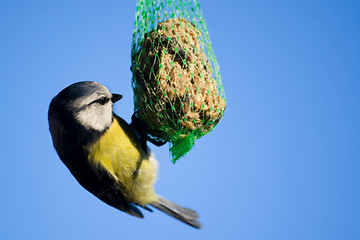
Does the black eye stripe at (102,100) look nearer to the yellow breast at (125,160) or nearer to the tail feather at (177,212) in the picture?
the yellow breast at (125,160)

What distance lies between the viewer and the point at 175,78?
2178 mm

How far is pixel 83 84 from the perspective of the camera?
2.33m

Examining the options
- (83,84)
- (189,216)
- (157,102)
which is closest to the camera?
(157,102)

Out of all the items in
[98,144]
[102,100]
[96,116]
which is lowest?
[98,144]

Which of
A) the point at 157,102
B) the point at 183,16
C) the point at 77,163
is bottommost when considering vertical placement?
the point at 77,163

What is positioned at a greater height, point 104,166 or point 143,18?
point 143,18

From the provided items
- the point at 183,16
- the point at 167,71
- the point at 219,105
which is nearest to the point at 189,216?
the point at 219,105

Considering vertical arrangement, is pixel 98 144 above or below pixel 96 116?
below

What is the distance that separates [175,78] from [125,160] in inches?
26.7

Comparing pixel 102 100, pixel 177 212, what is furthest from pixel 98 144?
pixel 177 212

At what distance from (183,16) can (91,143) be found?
1000 mm

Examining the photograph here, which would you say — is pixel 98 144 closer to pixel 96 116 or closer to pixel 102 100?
pixel 96 116

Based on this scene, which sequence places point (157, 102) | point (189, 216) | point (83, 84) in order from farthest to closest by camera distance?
1. point (189, 216)
2. point (83, 84)
3. point (157, 102)

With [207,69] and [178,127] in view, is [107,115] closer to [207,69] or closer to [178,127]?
[178,127]
